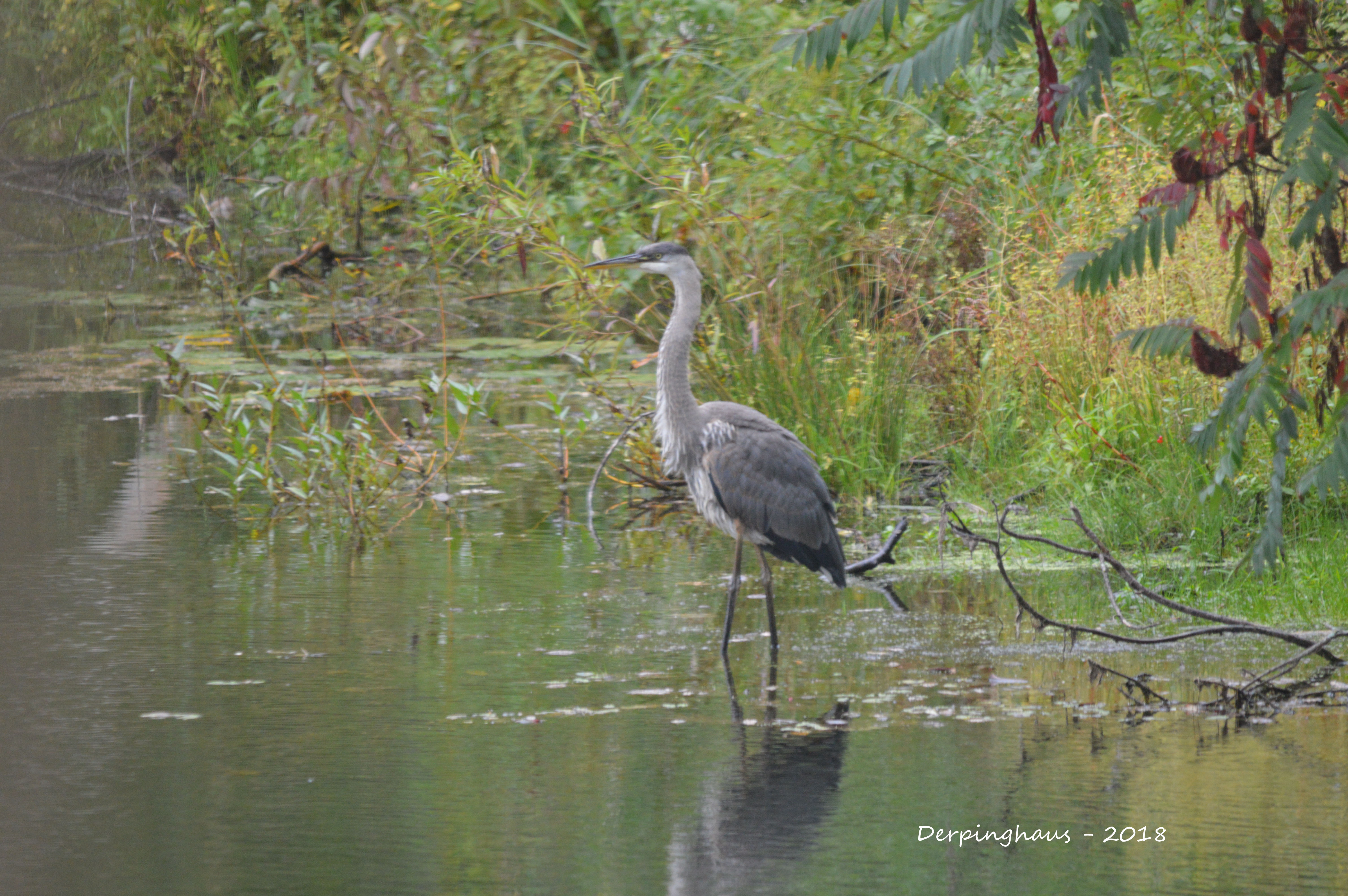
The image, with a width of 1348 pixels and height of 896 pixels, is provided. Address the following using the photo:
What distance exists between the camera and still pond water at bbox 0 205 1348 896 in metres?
4.46

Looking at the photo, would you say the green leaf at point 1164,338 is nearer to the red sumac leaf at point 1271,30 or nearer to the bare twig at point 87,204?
the red sumac leaf at point 1271,30

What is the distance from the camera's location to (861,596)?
783 cm

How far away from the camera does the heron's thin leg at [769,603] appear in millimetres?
6871

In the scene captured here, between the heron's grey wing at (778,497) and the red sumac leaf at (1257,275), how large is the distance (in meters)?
2.64

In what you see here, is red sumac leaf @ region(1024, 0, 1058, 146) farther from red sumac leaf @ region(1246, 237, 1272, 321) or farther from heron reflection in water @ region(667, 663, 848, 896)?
heron reflection in water @ region(667, 663, 848, 896)

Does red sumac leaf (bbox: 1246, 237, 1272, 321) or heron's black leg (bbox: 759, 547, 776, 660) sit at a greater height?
red sumac leaf (bbox: 1246, 237, 1272, 321)

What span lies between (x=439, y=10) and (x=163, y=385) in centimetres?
526

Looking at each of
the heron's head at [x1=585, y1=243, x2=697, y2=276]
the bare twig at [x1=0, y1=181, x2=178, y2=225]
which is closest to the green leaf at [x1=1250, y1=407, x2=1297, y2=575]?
the heron's head at [x1=585, y1=243, x2=697, y2=276]

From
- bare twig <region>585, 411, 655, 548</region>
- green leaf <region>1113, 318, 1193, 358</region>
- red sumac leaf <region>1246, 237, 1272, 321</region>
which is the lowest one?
bare twig <region>585, 411, 655, 548</region>

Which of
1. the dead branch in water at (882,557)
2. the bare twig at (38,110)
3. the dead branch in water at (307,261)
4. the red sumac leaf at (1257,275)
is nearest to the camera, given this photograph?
the red sumac leaf at (1257,275)

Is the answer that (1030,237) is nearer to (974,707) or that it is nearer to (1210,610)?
(1210,610)

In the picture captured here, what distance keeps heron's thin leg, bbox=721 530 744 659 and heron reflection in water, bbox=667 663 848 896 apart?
900mm

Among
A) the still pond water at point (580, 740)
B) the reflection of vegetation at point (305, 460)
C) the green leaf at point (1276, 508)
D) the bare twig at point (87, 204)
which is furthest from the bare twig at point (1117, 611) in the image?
the bare twig at point (87, 204)

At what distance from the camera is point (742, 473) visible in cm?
723
